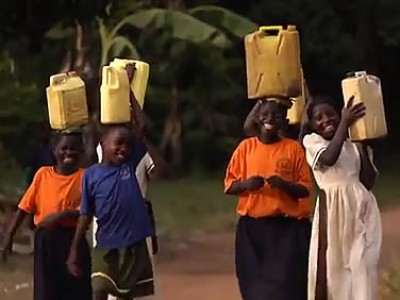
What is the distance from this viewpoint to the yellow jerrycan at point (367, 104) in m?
6.15

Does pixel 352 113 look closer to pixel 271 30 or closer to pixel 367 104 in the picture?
pixel 367 104

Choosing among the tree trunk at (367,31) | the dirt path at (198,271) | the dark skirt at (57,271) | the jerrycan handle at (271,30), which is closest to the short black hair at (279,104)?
the jerrycan handle at (271,30)

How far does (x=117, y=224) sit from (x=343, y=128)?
49.4 inches

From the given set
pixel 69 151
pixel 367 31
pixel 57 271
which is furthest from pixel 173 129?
pixel 69 151

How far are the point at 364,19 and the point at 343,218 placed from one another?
18783mm

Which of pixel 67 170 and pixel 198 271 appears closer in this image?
pixel 67 170

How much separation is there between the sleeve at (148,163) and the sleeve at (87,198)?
1.73ft

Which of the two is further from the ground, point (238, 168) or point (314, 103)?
point (314, 103)

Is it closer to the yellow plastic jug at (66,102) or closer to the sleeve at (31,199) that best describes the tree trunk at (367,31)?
the yellow plastic jug at (66,102)

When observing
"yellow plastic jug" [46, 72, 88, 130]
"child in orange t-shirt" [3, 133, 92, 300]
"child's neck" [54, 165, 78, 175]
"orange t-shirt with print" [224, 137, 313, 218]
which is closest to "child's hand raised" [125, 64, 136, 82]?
"yellow plastic jug" [46, 72, 88, 130]

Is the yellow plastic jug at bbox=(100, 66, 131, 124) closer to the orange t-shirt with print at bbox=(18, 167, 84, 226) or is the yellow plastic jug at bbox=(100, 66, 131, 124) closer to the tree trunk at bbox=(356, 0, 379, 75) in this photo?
the orange t-shirt with print at bbox=(18, 167, 84, 226)

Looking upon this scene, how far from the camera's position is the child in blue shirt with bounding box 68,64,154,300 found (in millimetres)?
6117

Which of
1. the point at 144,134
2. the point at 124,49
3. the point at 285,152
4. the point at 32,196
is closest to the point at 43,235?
the point at 32,196

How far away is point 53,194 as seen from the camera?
656 cm
